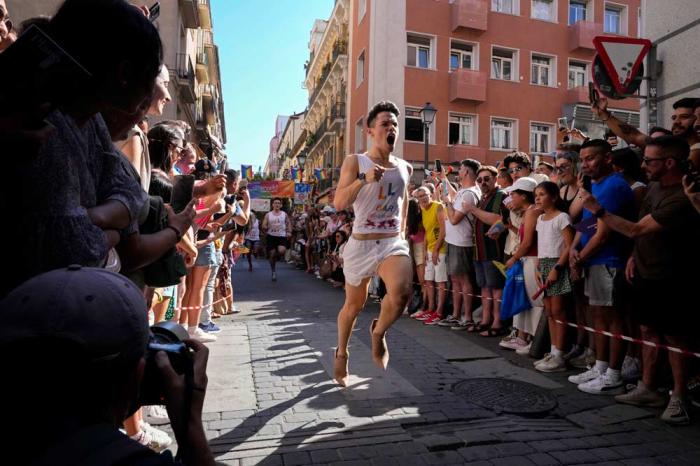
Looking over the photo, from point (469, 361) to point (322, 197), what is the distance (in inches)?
1014

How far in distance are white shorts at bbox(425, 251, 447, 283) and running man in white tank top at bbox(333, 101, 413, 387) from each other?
3.60m

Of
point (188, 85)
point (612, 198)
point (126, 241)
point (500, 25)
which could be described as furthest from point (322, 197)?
point (126, 241)

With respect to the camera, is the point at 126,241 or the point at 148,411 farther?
the point at 148,411

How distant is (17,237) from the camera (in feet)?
4.27

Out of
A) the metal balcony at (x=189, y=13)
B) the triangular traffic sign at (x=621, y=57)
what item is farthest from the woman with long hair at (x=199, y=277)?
the metal balcony at (x=189, y=13)

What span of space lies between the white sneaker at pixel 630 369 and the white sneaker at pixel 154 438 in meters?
4.09

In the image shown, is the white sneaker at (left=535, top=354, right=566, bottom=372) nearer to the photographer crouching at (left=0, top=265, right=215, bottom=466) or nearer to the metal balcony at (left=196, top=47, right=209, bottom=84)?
the photographer crouching at (left=0, top=265, right=215, bottom=466)

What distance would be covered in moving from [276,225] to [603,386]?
1121cm

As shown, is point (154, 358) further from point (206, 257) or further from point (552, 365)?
point (206, 257)

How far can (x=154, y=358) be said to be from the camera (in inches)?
47.0

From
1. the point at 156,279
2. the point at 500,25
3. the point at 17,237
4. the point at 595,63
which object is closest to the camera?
the point at 17,237

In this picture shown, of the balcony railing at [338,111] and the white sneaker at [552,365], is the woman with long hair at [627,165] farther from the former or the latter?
the balcony railing at [338,111]

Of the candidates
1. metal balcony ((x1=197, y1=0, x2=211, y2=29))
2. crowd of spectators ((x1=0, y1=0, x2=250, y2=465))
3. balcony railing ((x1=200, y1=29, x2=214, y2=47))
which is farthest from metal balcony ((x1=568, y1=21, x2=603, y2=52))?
crowd of spectators ((x1=0, y1=0, x2=250, y2=465))

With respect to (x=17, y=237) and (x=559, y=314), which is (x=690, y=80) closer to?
(x=559, y=314)
